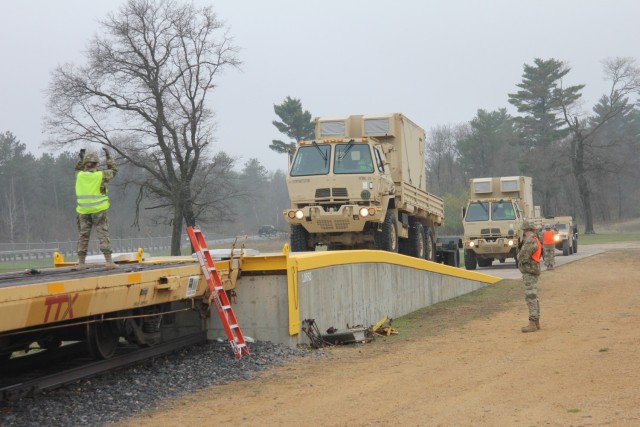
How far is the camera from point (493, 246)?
28828 millimetres

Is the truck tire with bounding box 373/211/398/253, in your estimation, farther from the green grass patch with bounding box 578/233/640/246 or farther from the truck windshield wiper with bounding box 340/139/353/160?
the green grass patch with bounding box 578/233/640/246

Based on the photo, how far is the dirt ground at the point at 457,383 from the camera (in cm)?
744

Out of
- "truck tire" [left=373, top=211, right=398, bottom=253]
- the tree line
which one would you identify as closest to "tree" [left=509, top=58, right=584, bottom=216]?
the tree line

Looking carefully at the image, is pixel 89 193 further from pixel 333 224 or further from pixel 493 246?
pixel 493 246

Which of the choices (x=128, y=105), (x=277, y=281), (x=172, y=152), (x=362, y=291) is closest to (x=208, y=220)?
(x=172, y=152)

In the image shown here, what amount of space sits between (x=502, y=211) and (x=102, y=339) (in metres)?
22.0

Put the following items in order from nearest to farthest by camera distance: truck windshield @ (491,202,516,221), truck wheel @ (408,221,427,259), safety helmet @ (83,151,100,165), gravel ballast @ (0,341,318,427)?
gravel ballast @ (0,341,318,427) → safety helmet @ (83,151,100,165) → truck wheel @ (408,221,427,259) → truck windshield @ (491,202,516,221)

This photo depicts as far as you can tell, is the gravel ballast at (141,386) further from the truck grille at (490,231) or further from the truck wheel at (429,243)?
the truck grille at (490,231)

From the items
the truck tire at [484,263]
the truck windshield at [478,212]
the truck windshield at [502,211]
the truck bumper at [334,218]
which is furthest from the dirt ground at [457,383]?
the truck tire at [484,263]

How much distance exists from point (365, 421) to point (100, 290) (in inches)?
111

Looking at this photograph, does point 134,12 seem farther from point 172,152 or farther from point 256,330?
point 256,330

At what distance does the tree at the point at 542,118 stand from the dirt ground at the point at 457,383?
61.7 meters

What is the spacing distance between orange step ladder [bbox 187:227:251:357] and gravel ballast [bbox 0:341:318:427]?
199 millimetres

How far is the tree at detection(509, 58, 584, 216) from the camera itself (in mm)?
74062
